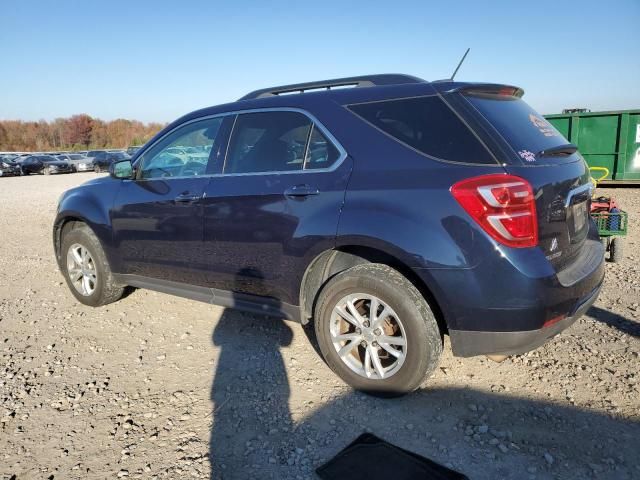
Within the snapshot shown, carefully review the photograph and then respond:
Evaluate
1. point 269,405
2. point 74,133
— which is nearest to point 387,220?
point 269,405

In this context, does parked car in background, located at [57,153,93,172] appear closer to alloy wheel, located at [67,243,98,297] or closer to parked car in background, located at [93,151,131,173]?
parked car in background, located at [93,151,131,173]

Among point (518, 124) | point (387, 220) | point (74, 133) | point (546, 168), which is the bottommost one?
point (387, 220)

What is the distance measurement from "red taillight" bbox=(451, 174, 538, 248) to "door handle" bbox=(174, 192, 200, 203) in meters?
2.07

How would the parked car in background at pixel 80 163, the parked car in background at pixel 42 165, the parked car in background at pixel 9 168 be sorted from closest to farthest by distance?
1. the parked car in background at pixel 9 168
2. the parked car in background at pixel 42 165
3. the parked car in background at pixel 80 163

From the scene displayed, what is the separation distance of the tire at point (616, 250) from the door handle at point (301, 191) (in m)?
4.23

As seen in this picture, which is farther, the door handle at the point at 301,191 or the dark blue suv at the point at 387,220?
the door handle at the point at 301,191

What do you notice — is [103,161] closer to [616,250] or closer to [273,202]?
[616,250]

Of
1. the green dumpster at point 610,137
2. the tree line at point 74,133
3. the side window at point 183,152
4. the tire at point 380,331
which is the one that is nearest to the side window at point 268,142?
the side window at point 183,152

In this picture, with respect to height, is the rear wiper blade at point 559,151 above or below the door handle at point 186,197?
above

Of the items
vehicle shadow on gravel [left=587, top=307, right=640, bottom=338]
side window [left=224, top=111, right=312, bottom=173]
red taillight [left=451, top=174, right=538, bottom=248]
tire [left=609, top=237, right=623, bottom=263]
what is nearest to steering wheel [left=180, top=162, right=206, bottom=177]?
side window [left=224, top=111, right=312, bottom=173]

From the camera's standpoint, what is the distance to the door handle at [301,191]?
3.02m

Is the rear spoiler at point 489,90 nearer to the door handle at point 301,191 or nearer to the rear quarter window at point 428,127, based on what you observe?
the rear quarter window at point 428,127

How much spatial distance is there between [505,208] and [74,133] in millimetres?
87524

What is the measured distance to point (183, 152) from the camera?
402cm
